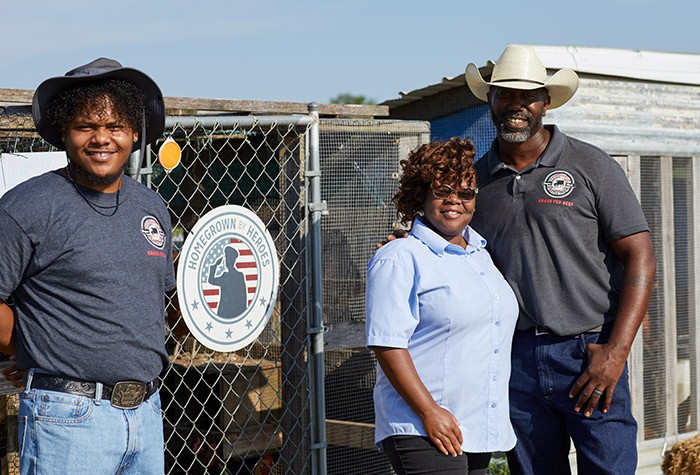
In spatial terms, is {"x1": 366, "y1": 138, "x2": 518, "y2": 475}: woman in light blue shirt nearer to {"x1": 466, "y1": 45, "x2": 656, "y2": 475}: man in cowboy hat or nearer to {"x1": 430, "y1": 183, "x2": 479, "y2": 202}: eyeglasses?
{"x1": 430, "y1": 183, "x2": 479, "y2": 202}: eyeglasses

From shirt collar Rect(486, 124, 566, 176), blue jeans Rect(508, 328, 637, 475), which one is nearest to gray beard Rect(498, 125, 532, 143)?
shirt collar Rect(486, 124, 566, 176)

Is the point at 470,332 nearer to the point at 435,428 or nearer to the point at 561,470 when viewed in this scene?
the point at 435,428

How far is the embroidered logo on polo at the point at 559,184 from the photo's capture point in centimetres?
389

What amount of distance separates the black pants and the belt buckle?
3.19ft

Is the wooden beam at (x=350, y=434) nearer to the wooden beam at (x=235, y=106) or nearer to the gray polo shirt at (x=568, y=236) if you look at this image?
the gray polo shirt at (x=568, y=236)

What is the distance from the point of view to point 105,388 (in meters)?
2.96

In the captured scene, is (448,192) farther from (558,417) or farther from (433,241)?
(558,417)

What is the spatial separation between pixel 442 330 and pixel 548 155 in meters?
1.01

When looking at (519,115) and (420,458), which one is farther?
(519,115)

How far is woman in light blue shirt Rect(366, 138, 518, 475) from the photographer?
3.39 m

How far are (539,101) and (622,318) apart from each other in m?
1.02

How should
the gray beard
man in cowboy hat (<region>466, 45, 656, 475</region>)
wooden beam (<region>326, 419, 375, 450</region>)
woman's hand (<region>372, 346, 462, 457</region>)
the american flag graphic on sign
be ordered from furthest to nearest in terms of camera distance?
wooden beam (<region>326, 419, 375, 450</region>)
the american flag graphic on sign
the gray beard
man in cowboy hat (<region>466, 45, 656, 475</region>)
woman's hand (<region>372, 346, 462, 457</region>)

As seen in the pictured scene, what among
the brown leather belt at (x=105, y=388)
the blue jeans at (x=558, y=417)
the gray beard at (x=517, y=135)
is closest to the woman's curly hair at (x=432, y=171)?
the gray beard at (x=517, y=135)

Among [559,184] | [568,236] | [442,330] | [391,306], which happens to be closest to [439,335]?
[442,330]
